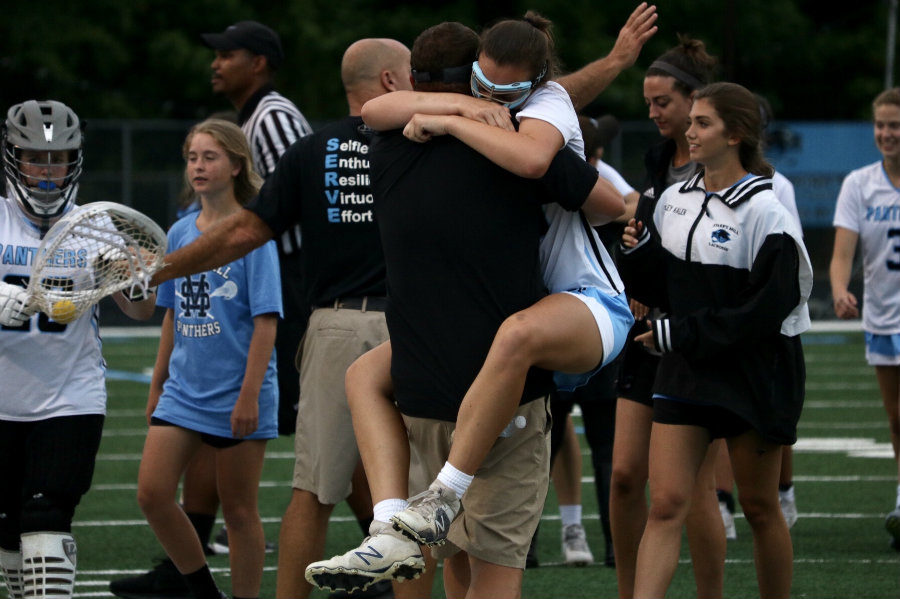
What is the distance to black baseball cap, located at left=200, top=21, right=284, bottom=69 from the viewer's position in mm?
8102

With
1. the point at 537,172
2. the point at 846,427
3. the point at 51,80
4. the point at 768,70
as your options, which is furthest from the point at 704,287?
the point at 768,70

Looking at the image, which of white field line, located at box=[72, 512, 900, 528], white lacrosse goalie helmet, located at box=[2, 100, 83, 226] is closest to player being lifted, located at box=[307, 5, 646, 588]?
white lacrosse goalie helmet, located at box=[2, 100, 83, 226]

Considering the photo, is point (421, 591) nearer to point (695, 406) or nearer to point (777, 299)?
point (695, 406)

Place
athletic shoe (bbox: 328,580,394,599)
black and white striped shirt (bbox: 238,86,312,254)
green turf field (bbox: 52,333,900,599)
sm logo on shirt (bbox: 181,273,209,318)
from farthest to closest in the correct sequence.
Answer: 1. black and white striped shirt (bbox: 238,86,312,254)
2. green turf field (bbox: 52,333,900,599)
3. athletic shoe (bbox: 328,580,394,599)
4. sm logo on shirt (bbox: 181,273,209,318)

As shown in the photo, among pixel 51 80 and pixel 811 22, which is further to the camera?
pixel 811 22

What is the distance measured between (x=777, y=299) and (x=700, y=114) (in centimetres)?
81

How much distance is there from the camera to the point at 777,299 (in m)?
5.26

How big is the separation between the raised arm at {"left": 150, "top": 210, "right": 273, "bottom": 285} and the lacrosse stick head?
0.34 feet

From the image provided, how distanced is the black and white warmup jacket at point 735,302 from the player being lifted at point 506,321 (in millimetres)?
848

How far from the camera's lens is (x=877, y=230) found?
848cm

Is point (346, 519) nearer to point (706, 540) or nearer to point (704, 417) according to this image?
point (706, 540)

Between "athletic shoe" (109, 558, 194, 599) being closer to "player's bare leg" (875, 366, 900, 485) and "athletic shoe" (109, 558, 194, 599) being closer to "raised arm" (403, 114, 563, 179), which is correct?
"raised arm" (403, 114, 563, 179)

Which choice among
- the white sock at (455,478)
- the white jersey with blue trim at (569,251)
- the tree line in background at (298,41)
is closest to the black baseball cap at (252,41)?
the white jersey with blue trim at (569,251)

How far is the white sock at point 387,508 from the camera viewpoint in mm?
4246
